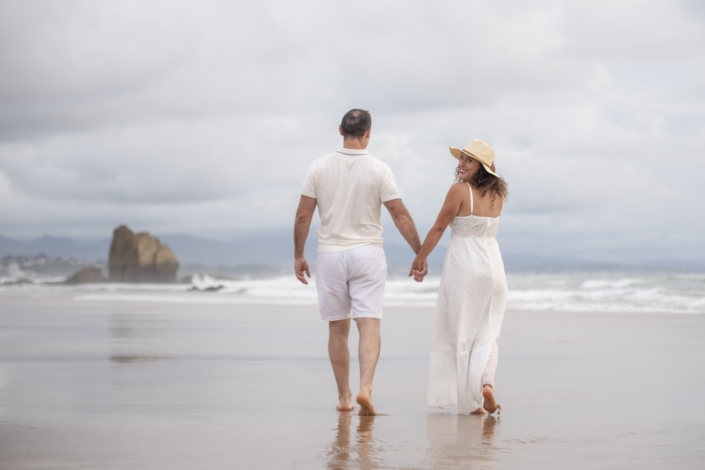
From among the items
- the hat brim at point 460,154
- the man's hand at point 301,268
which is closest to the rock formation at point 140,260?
the man's hand at point 301,268

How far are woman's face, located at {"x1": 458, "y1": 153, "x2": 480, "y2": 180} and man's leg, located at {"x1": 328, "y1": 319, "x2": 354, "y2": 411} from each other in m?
1.24

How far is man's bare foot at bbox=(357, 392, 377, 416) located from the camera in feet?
16.9

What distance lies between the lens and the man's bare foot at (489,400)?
5133mm

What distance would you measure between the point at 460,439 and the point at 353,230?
5.24ft

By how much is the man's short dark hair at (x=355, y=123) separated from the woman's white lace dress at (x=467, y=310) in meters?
0.86

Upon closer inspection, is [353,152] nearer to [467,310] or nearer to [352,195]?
[352,195]

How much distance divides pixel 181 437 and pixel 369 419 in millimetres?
1240

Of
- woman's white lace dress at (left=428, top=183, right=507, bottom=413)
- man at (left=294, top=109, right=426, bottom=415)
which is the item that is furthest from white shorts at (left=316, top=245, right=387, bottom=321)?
woman's white lace dress at (left=428, top=183, right=507, bottom=413)

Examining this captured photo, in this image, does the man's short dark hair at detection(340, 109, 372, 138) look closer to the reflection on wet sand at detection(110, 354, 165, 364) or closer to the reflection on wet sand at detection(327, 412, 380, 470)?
the reflection on wet sand at detection(327, 412, 380, 470)

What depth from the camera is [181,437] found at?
4352 millimetres

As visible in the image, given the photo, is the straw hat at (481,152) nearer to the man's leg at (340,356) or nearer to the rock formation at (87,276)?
the man's leg at (340,356)

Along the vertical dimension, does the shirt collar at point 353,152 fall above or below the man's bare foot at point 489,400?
above

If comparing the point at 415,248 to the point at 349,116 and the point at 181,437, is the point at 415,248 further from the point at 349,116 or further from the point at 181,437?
the point at 181,437

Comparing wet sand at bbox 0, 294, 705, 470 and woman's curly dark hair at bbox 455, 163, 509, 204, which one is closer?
wet sand at bbox 0, 294, 705, 470
